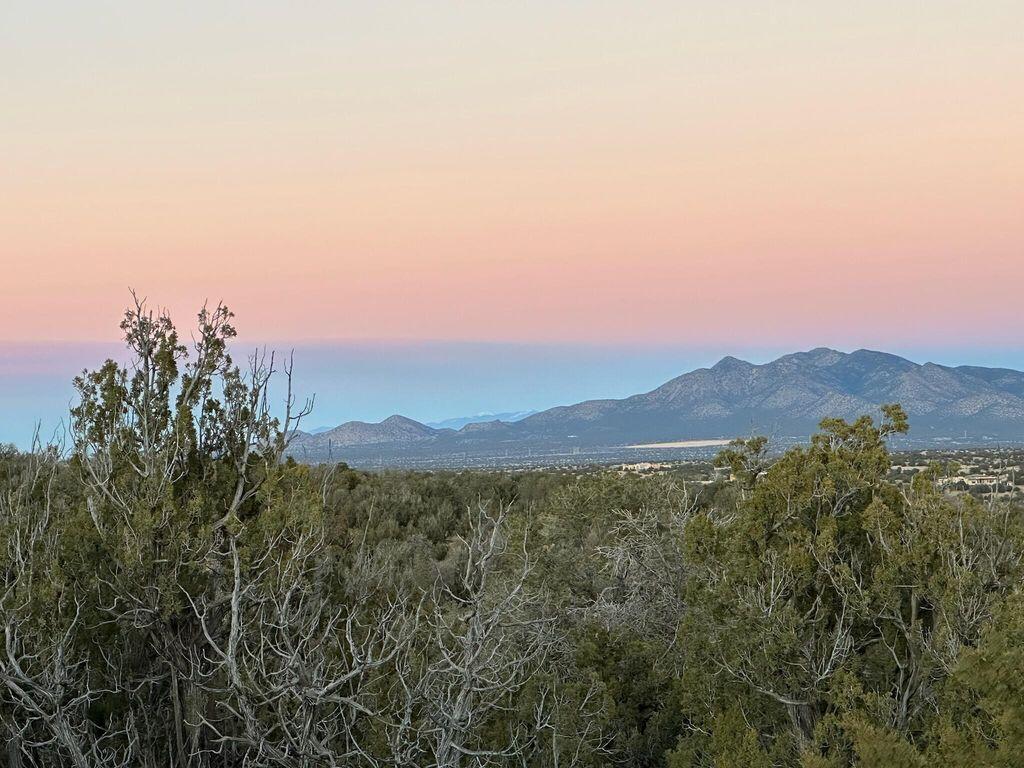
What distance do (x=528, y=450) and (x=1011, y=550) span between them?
145 metres

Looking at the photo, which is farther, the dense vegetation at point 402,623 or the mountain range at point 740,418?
the mountain range at point 740,418

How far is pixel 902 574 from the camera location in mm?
11273

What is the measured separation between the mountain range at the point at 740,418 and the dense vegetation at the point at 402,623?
115 m

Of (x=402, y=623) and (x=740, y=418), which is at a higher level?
(x=740, y=418)

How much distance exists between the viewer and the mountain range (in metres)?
144

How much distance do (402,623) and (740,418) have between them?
167821 millimetres

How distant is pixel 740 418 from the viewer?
174 metres

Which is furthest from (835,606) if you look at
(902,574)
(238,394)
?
(238,394)

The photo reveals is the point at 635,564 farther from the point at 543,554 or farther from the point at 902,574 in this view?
the point at 902,574

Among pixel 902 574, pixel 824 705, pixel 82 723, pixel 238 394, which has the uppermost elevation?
pixel 238 394

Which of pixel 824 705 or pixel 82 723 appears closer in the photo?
pixel 82 723

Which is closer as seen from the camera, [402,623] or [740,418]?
[402,623]

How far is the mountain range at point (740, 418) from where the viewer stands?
471 ft

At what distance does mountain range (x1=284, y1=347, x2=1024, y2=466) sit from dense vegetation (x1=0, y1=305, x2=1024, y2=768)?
115 metres
